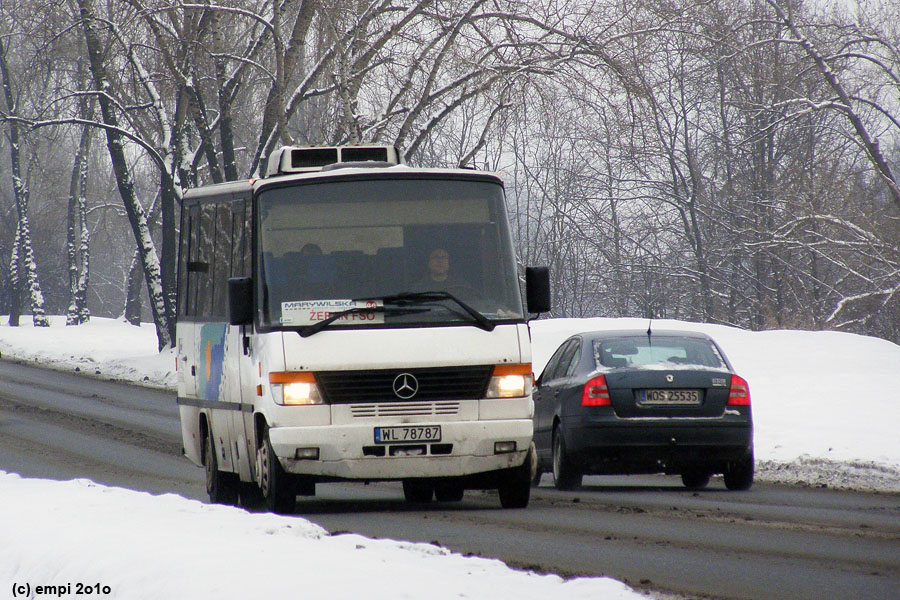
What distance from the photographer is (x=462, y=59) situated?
2592 centimetres

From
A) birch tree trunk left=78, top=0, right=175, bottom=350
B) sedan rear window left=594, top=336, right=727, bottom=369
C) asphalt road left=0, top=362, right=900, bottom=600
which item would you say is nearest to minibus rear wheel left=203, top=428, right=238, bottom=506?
asphalt road left=0, top=362, right=900, bottom=600

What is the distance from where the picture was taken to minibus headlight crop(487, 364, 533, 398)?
34.8ft

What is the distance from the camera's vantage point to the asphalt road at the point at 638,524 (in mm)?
7598

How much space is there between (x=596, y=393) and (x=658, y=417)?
0.60 m

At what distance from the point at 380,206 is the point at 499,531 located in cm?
277

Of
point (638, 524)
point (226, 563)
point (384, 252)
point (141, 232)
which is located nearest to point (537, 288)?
point (384, 252)

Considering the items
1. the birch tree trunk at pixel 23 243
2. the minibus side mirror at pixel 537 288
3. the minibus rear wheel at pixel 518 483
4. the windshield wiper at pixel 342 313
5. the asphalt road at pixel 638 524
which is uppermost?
the birch tree trunk at pixel 23 243

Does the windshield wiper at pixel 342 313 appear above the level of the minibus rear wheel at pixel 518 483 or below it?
above

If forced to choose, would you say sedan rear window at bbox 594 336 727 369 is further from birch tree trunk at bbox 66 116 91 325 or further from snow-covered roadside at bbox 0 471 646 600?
birch tree trunk at bbox 66 116 91 325

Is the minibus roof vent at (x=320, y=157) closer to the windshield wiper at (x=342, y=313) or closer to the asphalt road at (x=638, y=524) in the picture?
the windshield wiper at (x=342, y=313)

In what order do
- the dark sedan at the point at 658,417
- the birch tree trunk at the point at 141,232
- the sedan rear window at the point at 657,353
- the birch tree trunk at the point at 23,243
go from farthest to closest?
the birch tree trunk at the point at 23,243 < the birch tree trunk at the point at 141,232 < the sedan rear window at the point at 657,353 < the dark sedan at the point at 658,417

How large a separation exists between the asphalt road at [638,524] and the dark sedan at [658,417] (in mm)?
298

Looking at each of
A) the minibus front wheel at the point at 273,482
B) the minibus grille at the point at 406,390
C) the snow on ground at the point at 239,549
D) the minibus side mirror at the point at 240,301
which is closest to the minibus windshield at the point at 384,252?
the minibus side mirror at the point at 240,301

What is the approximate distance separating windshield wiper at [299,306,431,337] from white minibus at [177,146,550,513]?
0.4 inches
